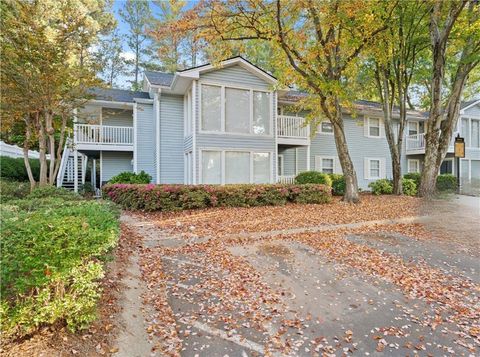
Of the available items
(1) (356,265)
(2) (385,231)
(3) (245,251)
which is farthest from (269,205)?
(1) (356,265)

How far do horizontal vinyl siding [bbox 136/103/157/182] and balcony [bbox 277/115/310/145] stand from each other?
6.88m

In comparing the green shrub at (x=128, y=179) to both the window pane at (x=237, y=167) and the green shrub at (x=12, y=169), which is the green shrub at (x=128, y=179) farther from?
the green shrub at (x=12, y=169)

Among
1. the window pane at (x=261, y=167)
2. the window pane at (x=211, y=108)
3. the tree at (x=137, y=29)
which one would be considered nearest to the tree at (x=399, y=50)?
the window pane at (x=261, y=167)

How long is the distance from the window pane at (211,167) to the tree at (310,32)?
14.0 ft

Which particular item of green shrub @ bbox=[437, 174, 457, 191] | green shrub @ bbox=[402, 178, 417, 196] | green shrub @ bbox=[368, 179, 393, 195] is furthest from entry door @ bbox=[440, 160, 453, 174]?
green shrub @ bbox=[368, 179, 393, 195]

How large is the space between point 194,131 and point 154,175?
13.9 ft

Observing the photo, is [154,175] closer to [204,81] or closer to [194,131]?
[194,131]

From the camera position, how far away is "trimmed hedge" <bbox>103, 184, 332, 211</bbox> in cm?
959

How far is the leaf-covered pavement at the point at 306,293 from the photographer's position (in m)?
3.00

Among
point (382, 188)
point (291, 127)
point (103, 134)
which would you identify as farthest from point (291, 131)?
point (103, 134)

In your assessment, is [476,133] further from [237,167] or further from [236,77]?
[237,167]

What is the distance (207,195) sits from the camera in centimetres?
999

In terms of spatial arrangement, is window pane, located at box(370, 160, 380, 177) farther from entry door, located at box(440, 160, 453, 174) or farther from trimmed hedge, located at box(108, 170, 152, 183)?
trimmed hedge, located at box(108, 170, 152, 183)

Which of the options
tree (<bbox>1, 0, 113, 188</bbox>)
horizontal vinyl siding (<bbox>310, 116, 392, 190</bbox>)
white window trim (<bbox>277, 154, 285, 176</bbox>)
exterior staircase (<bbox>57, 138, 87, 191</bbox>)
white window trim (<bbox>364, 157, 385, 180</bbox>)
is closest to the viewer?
tree (<bbox>1, 0, 113, 188</bbox>)
